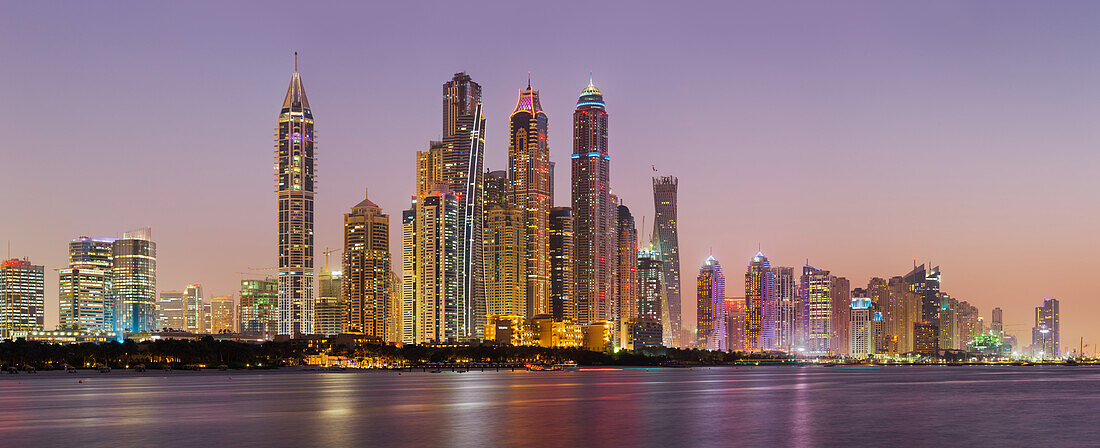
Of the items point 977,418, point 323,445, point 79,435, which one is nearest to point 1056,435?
point 977,418

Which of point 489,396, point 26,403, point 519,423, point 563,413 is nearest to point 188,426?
point 519,423

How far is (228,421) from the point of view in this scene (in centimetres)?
9100

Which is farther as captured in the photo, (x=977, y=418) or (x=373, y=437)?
(x=977, y=418)

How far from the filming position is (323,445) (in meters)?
70.4

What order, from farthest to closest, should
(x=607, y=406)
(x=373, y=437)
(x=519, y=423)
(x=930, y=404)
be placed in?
1. (x=930, y=404)
2. (x=607, y=406)
3. (x=519, y=423)
4. (x=373, y=437)

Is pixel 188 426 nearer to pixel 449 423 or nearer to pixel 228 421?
pixel 228 421

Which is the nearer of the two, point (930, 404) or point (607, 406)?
point (607, 406)

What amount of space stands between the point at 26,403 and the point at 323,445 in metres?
65.2

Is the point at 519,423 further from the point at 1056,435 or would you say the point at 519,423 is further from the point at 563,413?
the point at 1056,435

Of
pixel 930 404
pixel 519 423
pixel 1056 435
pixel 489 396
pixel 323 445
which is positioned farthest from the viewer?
pixel 489 396

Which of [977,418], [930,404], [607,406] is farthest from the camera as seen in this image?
[930,404]

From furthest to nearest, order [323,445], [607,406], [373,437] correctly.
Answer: [607,406], [373,437], [323,445]

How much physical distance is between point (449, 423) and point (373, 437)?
14.2 meters

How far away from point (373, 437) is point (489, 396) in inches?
2505
